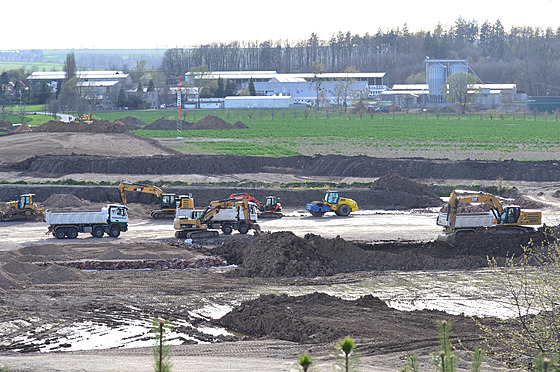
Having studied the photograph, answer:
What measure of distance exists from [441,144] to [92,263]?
172 ft

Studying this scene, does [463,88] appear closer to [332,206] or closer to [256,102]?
[256,102]

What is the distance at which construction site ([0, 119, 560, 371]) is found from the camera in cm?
1842

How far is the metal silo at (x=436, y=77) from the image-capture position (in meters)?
150

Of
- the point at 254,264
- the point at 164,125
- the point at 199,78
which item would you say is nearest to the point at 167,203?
the point at 254,264

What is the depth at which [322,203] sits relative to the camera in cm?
4228

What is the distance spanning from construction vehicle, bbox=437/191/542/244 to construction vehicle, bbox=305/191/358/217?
8.79 metres

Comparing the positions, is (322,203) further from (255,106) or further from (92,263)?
(255,106)

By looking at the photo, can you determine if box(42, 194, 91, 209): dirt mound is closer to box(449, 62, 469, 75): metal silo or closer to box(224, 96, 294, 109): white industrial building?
box(224, 96, 294, 109): white industrial building

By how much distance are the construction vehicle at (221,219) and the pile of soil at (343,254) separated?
3298mm

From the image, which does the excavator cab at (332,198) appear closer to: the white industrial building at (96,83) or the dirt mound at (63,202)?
the dirt mound at (63,202)

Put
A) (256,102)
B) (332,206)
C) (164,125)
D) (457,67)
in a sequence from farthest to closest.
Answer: (457,67), (256,102), (164,125), (332,206)

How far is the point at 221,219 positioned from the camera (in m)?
36.6

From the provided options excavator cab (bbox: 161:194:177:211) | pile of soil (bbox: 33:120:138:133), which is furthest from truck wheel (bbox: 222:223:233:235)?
pile of soil (bbox: 33:120:138:133)

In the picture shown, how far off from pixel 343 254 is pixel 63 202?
2018 centimetres
